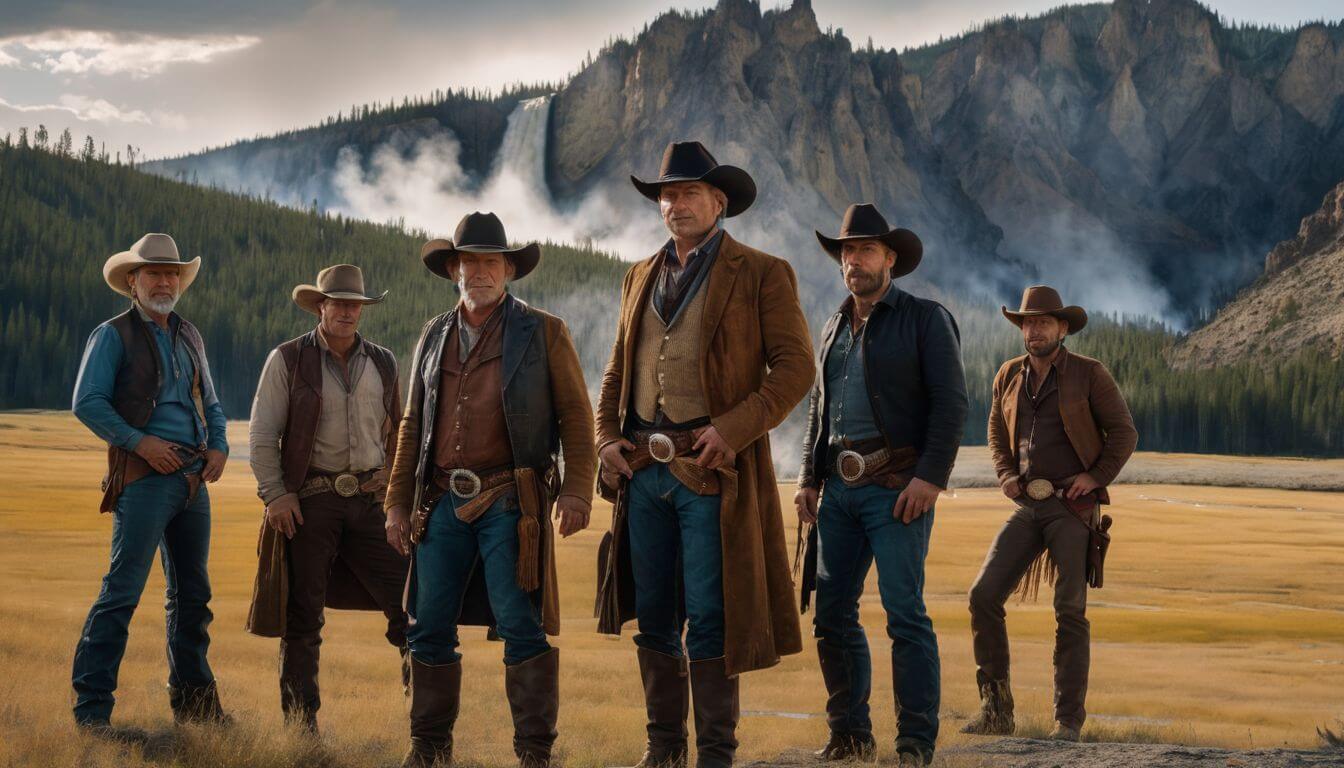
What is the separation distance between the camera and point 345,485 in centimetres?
779

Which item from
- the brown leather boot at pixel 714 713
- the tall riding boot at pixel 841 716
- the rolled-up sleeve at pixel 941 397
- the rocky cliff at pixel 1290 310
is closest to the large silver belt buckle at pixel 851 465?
the rolled-up sleeve at pixel 941 397

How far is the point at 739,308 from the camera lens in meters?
6.35

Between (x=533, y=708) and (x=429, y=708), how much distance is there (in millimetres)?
565

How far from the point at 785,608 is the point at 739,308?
1451 mm

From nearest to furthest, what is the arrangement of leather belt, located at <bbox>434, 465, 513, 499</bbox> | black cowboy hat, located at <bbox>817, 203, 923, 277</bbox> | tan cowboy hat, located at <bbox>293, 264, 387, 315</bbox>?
leather belt, located at <bbox>434, 465, 513, 499</bbox> → black cowboy hat, located at <bbox>817, 203, 923, 277</bbox> → tan cowboy hat, located at <bbox>293, 264, 387, 315</bbox>

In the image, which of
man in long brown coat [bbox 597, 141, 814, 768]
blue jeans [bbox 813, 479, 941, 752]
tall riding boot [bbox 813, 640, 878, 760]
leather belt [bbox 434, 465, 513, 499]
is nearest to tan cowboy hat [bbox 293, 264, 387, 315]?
leather belt [bbox 434, 465, 513, 499]

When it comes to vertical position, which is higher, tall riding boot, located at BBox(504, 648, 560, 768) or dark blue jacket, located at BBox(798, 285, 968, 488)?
dark blue jacket, located at BBox(798, 285, 968, 488)

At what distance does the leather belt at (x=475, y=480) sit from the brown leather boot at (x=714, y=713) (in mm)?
1290

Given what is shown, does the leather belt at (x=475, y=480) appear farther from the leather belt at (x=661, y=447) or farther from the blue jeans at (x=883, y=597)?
the blue jeans at (x=883, y=597)

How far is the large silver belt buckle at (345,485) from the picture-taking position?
7.78 meters

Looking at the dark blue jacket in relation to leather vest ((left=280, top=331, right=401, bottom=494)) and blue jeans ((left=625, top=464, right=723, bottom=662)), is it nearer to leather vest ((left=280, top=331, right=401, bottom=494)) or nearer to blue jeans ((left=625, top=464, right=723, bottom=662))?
blue jeans ((left=625, top=464, right=723, bottom=662))

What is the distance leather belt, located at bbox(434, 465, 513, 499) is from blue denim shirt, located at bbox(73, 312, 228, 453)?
1.81 metres

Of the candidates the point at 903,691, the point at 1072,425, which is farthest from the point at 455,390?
the point at 1072,425

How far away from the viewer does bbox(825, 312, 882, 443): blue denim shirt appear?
23.4 ft
